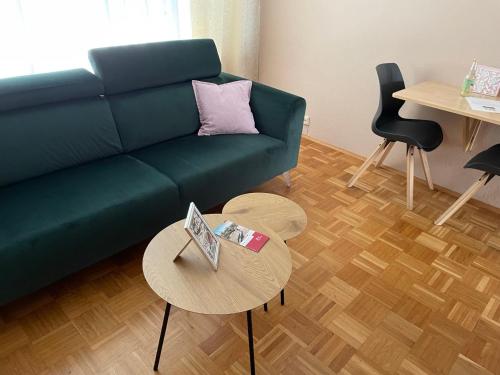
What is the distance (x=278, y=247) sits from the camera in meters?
1.32

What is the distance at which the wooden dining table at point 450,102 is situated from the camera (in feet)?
6.11

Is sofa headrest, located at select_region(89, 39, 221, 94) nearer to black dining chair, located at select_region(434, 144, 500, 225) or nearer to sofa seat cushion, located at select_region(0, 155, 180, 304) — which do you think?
sofa seat cushion, located at select_region(0, 155, 180, 304)

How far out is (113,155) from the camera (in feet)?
6.55

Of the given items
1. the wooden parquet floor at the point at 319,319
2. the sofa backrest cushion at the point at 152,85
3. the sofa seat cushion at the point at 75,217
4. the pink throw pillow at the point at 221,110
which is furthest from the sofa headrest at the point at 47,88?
the wooden parquet floor at the point at 319,319

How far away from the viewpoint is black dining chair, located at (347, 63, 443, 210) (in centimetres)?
223

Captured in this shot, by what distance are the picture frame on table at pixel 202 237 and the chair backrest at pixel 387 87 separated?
5.17 feet

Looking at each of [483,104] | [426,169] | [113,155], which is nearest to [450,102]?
[483,104]

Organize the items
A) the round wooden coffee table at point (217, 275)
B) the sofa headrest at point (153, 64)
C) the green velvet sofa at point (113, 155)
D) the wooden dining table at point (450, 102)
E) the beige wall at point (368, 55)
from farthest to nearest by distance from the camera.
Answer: the beige wall at point (368, 55), the sofa headrest at point (153, 64), the wooden dining table at point (450, 102), the green velvet sofa at point (113, 155), the round wooden coffee table at point (217, 275)

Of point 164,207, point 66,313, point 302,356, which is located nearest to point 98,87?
point 164,207

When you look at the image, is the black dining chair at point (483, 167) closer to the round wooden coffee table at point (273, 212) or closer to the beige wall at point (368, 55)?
the beige wall at point (368, 55)

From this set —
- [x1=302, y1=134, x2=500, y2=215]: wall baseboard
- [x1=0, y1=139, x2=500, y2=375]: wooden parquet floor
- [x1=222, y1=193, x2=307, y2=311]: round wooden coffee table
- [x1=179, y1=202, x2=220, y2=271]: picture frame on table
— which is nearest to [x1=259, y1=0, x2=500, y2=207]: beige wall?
[x1=302, y1=134, x2=500, y2=215]: wall baseboard

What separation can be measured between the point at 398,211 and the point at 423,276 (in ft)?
1.98

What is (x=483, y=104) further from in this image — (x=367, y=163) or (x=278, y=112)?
(x=278, y=112)

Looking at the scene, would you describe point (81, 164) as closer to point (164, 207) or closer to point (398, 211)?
point (164, 207)
